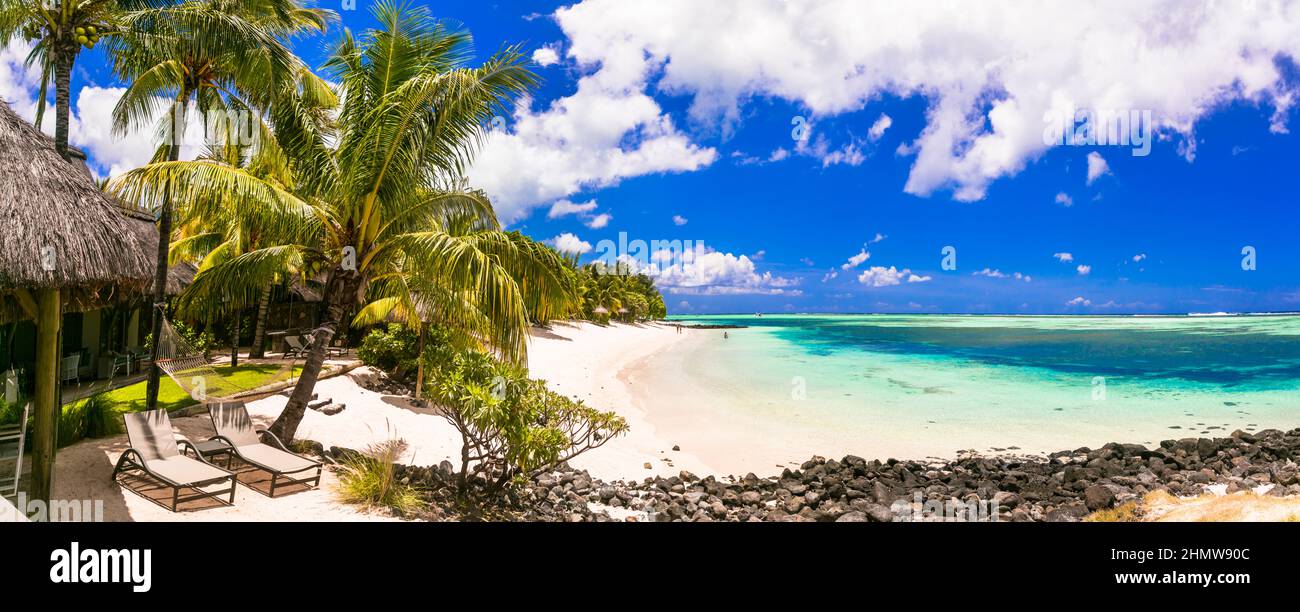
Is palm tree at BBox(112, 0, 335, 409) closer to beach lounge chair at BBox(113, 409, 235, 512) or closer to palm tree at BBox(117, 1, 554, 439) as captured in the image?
palm tree at BBox(117, 1, 554, 439)

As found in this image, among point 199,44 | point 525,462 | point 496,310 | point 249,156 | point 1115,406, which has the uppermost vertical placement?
point 199,44

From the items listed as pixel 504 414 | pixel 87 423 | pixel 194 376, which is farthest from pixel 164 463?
pixel 194 376

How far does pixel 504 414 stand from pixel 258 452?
251 centimetres

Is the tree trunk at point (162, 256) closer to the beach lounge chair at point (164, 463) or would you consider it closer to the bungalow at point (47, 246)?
the beach lounge chair at point (164, 463)

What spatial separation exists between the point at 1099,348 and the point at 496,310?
54.5 m

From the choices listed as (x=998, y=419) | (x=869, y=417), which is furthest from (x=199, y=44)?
(x=998, y=419)

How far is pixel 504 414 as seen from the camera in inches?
252

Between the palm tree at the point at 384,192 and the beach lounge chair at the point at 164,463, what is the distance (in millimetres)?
1484

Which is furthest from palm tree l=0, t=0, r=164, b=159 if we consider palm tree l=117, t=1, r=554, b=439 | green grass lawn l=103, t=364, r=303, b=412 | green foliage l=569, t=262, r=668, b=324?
green foliage l=569, t=262, r=668, b=324

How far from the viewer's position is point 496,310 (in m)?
7.00

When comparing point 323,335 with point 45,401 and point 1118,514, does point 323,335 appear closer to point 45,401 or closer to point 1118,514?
point 45,401
